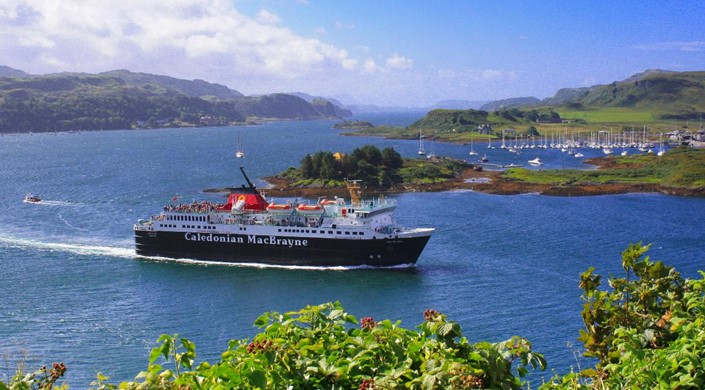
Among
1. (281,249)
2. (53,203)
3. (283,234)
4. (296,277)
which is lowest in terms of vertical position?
(296,277)

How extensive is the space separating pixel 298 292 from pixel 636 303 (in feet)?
107

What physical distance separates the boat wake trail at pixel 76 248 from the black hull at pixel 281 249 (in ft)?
5.25

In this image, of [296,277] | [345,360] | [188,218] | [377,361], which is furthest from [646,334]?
[188,218]

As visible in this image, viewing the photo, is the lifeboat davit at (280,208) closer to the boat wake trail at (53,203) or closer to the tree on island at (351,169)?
the boat wake trail at (53,203)

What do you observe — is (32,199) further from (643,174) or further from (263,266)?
(643,174)

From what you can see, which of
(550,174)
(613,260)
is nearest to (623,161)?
(550,174)

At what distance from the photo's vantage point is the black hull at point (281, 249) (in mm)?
48469

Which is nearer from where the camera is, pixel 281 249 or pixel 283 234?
pixel 283 234

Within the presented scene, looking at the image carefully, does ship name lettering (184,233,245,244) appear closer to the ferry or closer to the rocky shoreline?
the ferry

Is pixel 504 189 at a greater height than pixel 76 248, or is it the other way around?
pixel 504 189

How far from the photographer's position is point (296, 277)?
4703 centimetres

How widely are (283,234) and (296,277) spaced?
4.19m

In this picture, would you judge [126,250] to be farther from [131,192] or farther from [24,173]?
[24,173]

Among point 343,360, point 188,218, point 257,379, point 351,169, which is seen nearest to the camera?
point 257,379
